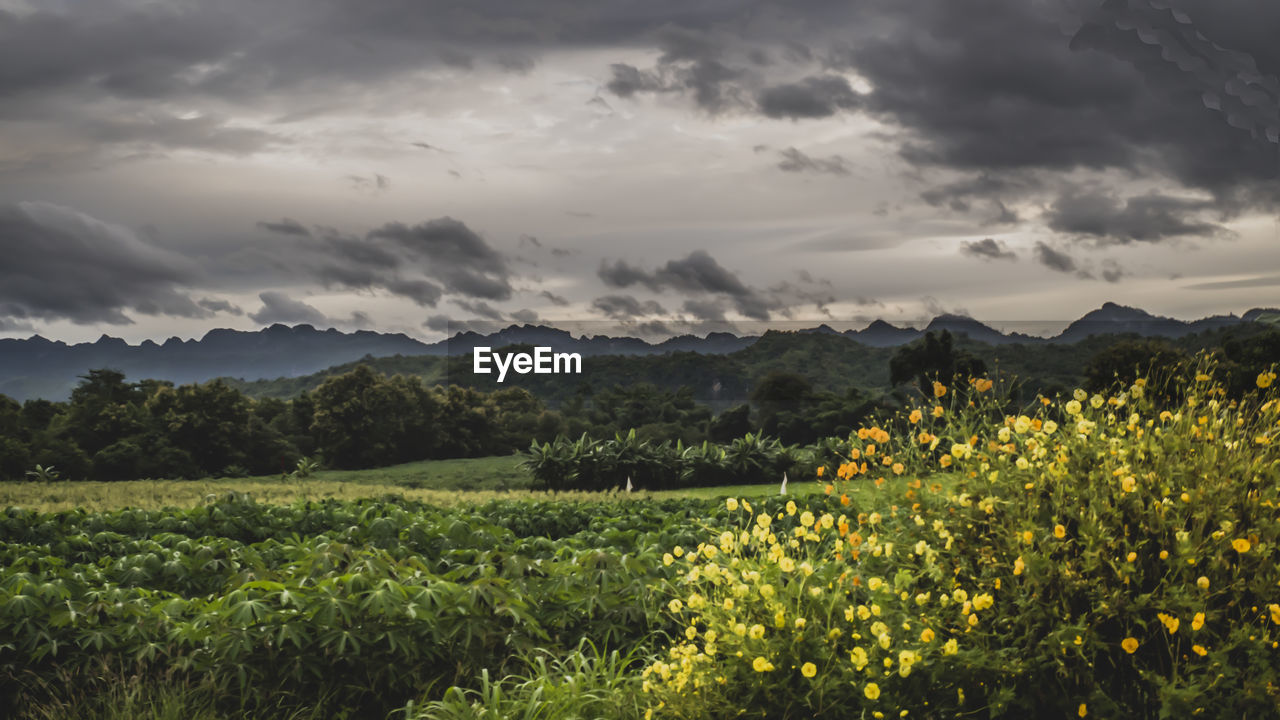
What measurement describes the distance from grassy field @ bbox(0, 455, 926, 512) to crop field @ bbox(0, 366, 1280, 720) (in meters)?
4.52

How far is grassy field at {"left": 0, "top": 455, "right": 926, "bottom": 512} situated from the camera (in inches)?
427

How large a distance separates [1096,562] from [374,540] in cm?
482

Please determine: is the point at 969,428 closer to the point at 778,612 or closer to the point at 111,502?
the point at 778,612

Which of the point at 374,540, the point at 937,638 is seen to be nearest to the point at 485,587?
→ the point at 937,638

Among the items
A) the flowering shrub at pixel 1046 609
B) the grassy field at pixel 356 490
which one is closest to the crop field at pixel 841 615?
the flowering shrub at pixel 1046 609

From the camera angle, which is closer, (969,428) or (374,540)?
(969,428)

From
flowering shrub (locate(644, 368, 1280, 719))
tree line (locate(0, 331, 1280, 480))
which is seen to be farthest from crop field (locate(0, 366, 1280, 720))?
tree line (locate(0, 331, 1280, 480))

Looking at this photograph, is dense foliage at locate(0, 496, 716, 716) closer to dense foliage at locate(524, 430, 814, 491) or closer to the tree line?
dense foliage at locate(524, 430, 814, 491)

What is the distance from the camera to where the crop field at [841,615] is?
10.8 ft

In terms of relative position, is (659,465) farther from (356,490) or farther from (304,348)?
(304,348)

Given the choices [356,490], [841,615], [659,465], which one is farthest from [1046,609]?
[659,465]

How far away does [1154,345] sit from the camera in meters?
16.8

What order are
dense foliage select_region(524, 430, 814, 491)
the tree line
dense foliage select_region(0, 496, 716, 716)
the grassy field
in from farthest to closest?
the tree line → dense foliage select_region(524, 430, 814, 491) → the grassy field → dense foliage select_region(0, 496, 716, 716)

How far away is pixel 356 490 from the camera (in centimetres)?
1291
